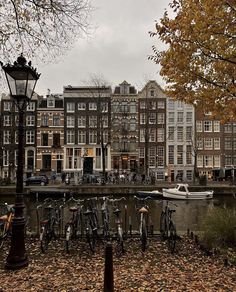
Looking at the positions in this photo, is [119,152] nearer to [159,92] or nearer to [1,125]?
[159,92]

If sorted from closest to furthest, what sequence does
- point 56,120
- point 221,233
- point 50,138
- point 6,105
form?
point 221,233 < point 6,105 < point 50,138 < point 56,120

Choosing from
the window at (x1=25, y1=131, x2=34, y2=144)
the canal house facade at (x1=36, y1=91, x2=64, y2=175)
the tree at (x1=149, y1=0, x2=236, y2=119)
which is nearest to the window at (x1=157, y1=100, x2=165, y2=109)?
the canal house facade at (x1=36, y1=91, x2=64, y2=175)

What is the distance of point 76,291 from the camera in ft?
16.2

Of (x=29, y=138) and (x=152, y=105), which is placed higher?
(x=152, y=105)

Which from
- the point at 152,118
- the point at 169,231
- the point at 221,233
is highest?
the point at 152,118

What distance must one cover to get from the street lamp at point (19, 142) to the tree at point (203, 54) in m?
3.83

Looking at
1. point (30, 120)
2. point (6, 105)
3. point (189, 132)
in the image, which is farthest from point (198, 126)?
point (6, 105)

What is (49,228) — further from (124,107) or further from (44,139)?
(44,139)

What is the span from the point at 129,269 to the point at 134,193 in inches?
1047

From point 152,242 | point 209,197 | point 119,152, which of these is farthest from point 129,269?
point 119,152

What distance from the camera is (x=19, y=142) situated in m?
6.63

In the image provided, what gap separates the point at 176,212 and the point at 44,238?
51.0 feet

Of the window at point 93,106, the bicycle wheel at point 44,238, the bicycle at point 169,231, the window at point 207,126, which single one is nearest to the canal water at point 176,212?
the bicycle at point 169,231

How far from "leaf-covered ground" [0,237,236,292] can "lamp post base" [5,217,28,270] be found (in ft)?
0.54
